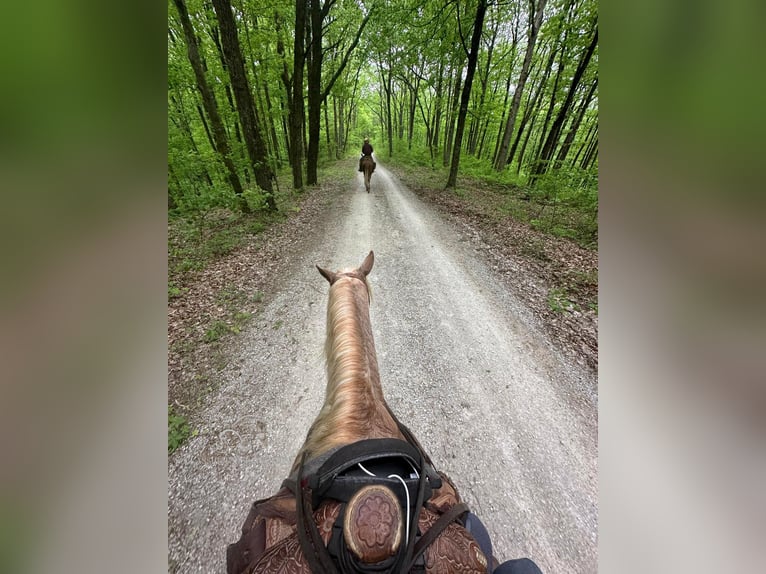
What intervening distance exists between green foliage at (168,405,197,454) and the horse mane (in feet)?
4.78

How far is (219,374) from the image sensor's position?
3.21 m

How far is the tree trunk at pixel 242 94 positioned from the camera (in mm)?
5766

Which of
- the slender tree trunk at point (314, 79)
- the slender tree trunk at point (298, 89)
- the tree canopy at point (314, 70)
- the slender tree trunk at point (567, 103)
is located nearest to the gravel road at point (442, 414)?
the tree canopy at point (314, 70)

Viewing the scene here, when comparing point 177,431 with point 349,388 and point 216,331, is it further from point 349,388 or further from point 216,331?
point 349,388

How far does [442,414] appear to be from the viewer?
2852mm

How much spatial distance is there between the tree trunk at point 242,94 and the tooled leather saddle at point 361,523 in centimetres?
711

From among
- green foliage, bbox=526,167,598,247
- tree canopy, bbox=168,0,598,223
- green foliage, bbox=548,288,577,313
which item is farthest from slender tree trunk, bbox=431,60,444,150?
green foliage, bbox=548,288,577,313

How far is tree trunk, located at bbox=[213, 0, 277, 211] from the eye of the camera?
5.77m

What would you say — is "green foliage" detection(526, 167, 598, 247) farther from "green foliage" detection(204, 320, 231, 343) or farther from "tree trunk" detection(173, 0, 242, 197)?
"tree trunk" detection(173, 0, 242, 197)
